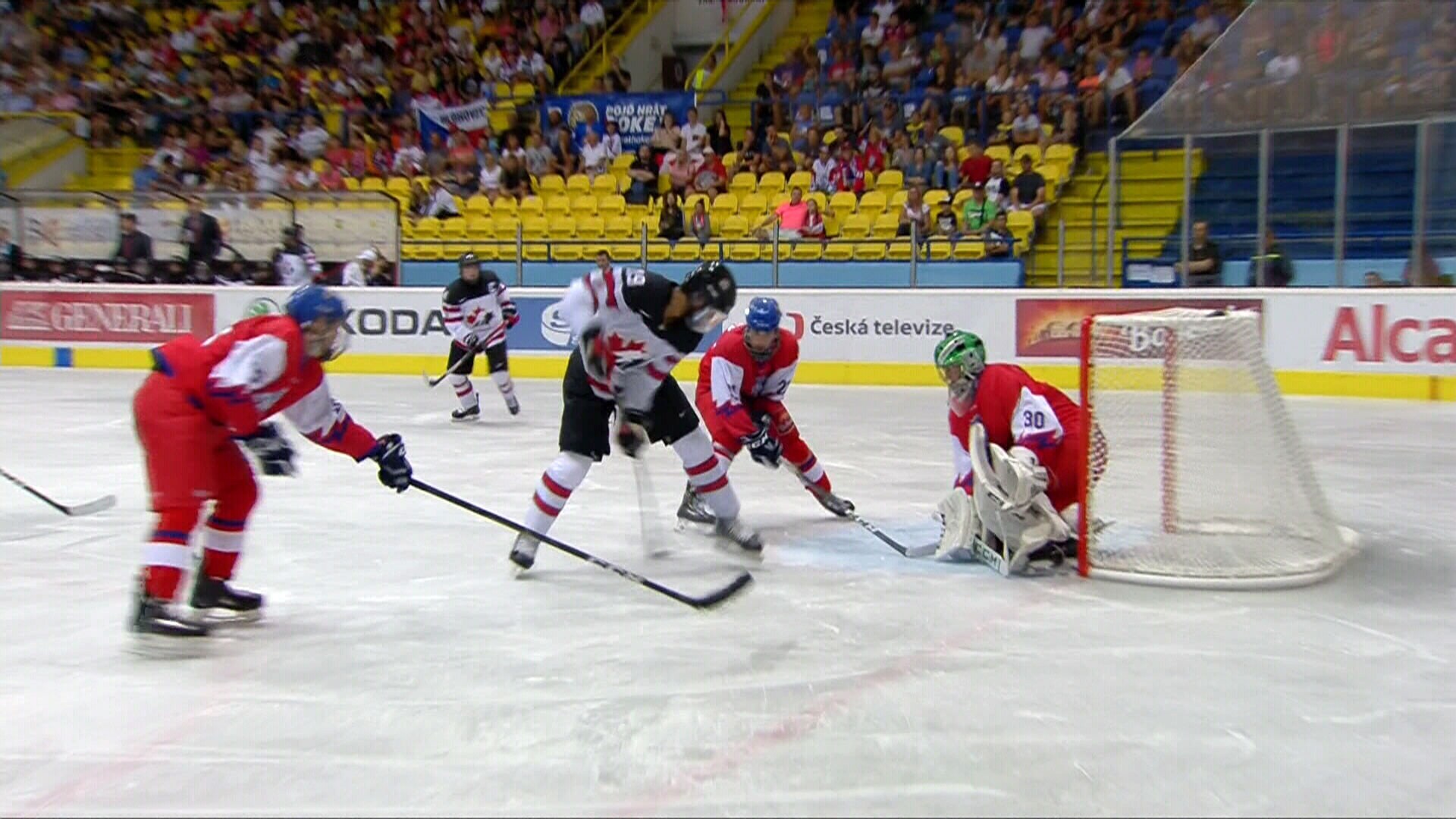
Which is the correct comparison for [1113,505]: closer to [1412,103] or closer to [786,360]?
[786,360]

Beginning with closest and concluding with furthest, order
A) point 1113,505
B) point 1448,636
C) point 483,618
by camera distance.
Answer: point 1448,636 < point 483,618 < point 1113,505

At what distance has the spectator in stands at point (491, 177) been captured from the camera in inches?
630

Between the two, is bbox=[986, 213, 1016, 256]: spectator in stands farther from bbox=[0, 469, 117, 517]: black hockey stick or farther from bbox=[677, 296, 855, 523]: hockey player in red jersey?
bbox=[0, 469, 117, 517]: black hockey stick

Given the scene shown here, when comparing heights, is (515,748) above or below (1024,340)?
below

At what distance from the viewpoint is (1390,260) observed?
414 inches

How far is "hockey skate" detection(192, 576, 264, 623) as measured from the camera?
4.27 m

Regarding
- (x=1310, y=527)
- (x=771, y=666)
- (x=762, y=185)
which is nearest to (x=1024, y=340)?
(x=762, y=185)

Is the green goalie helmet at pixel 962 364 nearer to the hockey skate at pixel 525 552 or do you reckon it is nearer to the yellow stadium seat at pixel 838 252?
the hockey skate at pixel 525 552

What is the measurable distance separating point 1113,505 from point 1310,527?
101 centimetres

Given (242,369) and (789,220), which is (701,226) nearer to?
(789,220)

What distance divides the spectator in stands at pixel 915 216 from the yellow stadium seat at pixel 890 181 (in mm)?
756

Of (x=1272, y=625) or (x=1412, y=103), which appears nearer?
(x=1272, y=625)

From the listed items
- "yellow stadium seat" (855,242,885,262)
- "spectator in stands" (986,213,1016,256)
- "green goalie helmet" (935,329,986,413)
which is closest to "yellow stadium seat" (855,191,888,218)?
"yellow stadium seat" (855,242,885,262)

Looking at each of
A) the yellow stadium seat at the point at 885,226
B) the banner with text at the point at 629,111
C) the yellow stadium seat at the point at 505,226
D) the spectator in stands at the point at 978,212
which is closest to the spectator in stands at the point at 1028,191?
the spectator in stands at the point at 978,212
